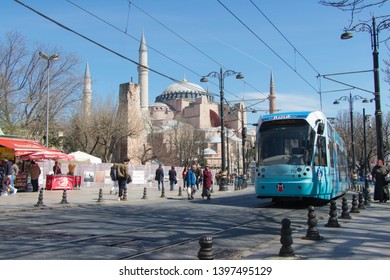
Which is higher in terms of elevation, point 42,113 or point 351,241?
point 42,113

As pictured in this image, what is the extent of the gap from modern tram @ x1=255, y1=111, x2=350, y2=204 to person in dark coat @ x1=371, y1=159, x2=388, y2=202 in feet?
9.77

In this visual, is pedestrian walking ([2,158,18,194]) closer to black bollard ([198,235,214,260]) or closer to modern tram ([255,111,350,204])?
modern tram ([255,111,350,204])

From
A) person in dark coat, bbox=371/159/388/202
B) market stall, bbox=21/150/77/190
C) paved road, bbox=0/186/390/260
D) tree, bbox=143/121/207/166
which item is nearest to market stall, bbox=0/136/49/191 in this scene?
market stall, bbox=21/150/77/190

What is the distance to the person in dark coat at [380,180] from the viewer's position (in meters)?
17.5

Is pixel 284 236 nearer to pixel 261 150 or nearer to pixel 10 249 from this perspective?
pixel 10 249

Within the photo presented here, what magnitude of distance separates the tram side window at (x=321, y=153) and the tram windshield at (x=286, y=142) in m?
0.35

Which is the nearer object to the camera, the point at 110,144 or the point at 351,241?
the point at 351,241

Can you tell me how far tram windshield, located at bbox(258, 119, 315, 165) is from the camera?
1456 cm

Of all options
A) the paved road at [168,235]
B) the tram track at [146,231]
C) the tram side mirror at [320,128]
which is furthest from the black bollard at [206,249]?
the tram side mirror at [320,128]

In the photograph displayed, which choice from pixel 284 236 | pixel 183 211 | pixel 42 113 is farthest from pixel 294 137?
pixel 42 113

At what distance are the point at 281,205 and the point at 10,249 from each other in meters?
11.9

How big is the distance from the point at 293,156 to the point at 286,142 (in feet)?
1.99
